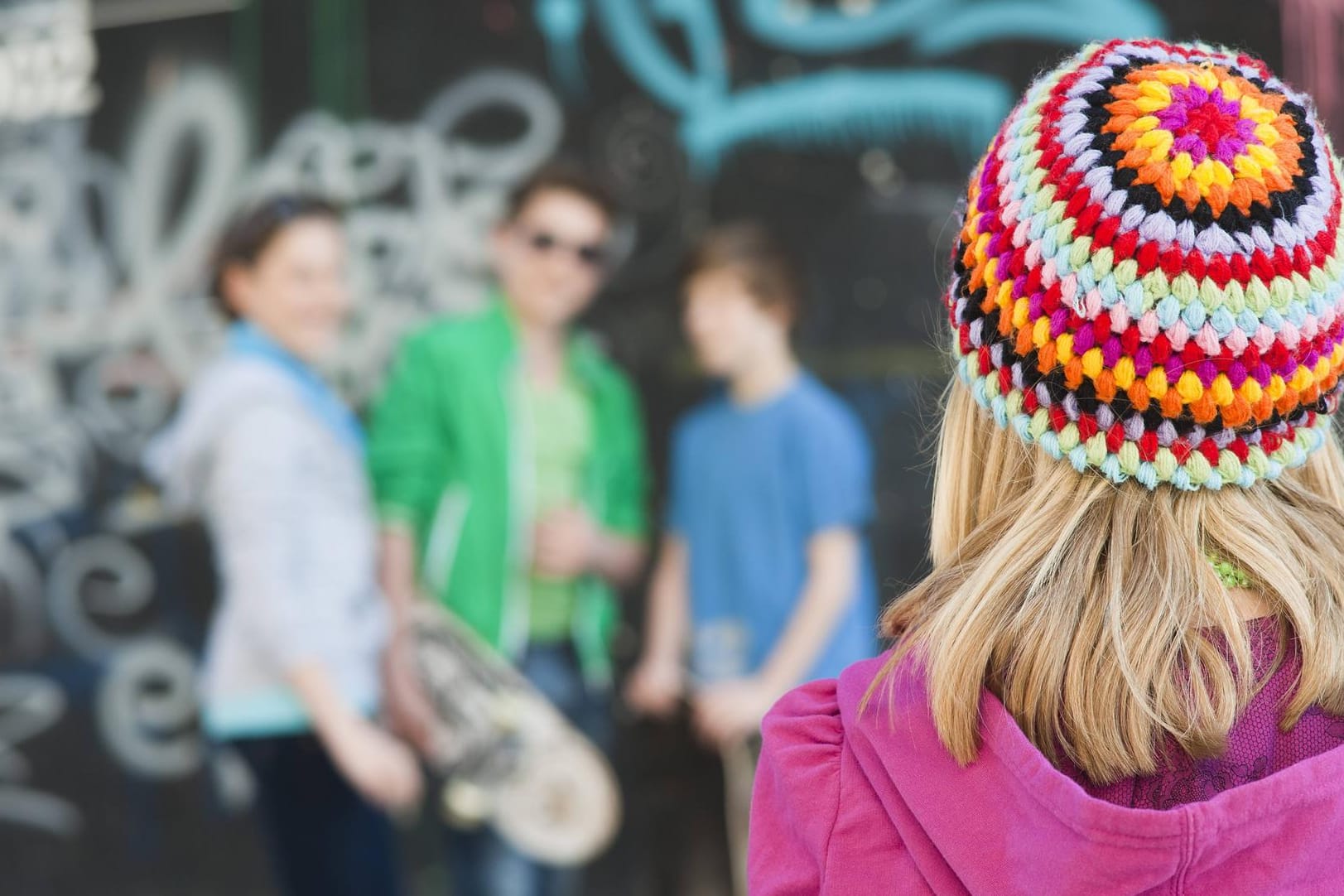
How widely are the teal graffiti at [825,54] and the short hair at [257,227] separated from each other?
82 centimetres

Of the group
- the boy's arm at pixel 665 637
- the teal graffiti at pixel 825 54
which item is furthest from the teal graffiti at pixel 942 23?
the boy's arm at pixel 665 637

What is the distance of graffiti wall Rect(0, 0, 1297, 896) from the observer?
3670 millimetres

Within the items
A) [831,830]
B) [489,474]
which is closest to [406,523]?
[489,474]

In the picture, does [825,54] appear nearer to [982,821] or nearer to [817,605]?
[817,605]

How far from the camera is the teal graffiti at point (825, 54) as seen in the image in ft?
11.8

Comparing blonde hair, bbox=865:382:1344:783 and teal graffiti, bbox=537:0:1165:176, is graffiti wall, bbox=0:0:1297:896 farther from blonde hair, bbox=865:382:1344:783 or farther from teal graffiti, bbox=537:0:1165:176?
blonde hair, bbox=865:382:1344:783

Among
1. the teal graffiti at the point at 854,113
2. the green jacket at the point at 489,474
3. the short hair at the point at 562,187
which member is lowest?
the green jacket at the point at 489,474

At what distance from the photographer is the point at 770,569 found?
144 inches

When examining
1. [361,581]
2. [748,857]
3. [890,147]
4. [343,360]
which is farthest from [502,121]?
[748,857]

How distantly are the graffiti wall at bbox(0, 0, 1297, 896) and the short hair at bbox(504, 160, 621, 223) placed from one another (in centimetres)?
4

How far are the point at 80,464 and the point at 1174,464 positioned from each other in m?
3.70

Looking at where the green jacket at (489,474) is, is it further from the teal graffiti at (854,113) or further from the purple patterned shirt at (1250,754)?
the purple patterned shirt at (1250,754)

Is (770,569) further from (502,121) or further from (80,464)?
(80,464)

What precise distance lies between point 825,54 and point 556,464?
1365mm
